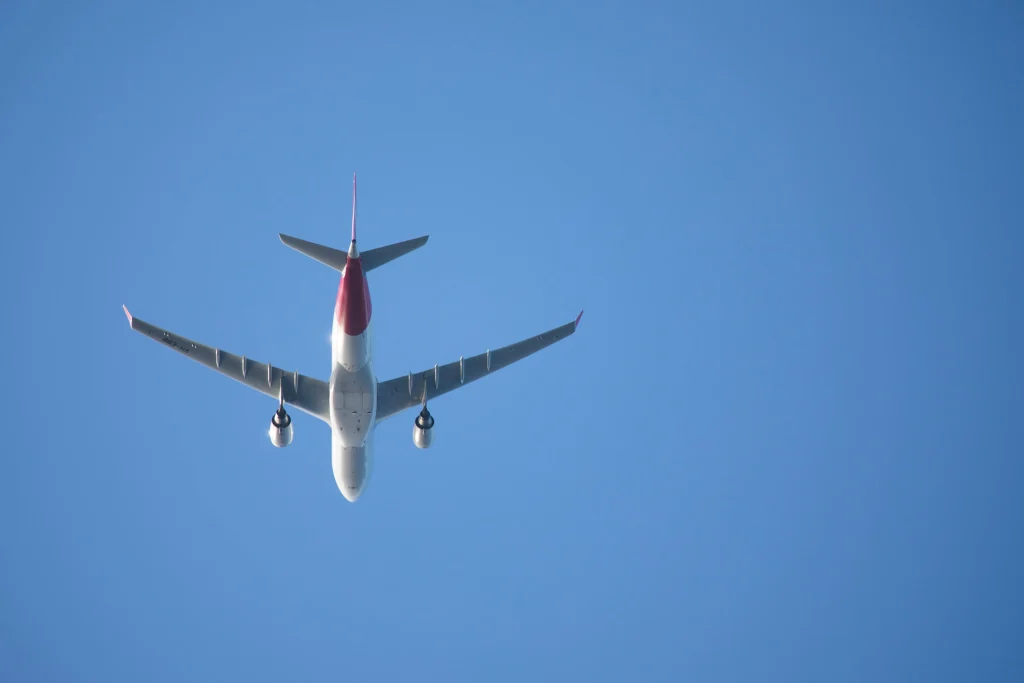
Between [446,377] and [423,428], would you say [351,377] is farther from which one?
[446,377]

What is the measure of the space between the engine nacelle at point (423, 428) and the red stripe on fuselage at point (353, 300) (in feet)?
19.6

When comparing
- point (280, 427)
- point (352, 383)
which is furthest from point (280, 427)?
point (352, 383)

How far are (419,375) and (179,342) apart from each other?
394 inches

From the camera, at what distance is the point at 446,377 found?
1599 inches

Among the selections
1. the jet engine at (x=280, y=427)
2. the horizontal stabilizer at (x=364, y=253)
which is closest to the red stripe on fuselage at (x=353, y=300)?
the horizontal stabilizer at (x=364, y=253)

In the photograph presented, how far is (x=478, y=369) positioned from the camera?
40.7 meters

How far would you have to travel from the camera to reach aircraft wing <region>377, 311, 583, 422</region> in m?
40.5

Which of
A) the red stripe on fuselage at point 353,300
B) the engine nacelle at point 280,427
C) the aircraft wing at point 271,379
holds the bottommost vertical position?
the engine nacelle at point 280,427

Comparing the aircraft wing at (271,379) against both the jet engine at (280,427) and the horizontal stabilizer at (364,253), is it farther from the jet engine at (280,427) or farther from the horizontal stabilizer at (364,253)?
the horizontal stabilizer at (364,253)

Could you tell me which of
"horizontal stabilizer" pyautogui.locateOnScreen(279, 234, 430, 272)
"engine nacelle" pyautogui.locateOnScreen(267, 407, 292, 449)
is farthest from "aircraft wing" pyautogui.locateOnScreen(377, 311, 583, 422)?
"horizontal stabilizer" pyautogui.locateOnScreen(279, 234, 430, 272)

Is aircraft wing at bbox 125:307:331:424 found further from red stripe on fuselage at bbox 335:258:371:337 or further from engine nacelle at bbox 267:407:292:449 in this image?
red stripe on fuselage at bbox 335:258:371:337

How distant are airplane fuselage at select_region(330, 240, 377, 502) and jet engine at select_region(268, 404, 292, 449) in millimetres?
1825

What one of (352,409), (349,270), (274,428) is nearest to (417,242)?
(349,270)

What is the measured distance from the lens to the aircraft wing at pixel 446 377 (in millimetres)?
40500
